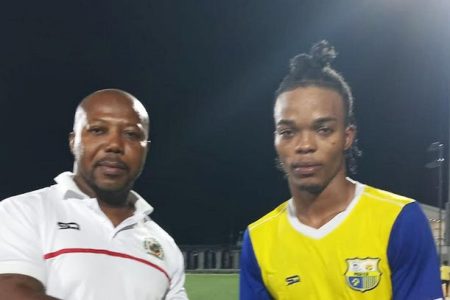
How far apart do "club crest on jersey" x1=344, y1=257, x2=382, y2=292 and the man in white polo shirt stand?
2.65 feet

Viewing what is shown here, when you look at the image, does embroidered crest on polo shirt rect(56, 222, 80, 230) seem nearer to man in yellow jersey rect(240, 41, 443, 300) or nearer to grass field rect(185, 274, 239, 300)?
man in yellow jersey rect(240, 41, 443, 300)

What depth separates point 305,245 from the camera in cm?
265

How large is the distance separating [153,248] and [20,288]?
66cm

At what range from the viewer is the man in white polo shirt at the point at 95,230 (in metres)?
2.60

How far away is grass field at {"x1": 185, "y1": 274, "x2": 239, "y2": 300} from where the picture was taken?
41.1 feet

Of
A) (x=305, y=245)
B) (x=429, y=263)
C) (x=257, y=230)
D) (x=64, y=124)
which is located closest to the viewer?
(x=429, y=263)

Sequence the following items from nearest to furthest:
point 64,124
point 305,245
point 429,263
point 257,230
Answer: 1. point 429,263
2. point 305,245
3. point 257,230
4. point 64,124

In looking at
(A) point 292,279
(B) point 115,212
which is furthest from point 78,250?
(A) point 292,279

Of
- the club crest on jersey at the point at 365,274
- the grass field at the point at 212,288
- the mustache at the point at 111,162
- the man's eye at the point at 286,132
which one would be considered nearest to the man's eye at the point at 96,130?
the mustache at the point at 111,162

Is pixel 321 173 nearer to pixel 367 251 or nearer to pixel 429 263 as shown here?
pixel 367 251

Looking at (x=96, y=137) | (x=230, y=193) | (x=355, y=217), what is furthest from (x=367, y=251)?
(x=230, y=193)

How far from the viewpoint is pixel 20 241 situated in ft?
8.47

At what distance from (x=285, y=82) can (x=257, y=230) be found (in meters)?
0.59

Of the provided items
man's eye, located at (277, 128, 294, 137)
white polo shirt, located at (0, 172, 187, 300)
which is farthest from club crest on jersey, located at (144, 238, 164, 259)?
man's eye, located at (277, 128, 294, 137)
